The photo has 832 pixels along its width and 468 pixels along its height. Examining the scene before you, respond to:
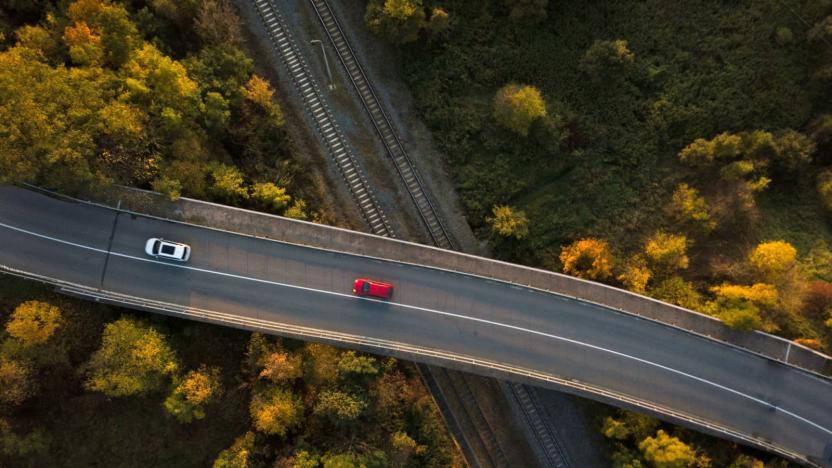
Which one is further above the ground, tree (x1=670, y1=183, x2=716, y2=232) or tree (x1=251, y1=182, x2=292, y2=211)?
tree (x1=670, y1=183, x2=716, y2=232)

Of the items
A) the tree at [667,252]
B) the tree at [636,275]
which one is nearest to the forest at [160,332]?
the tree at [636,275]

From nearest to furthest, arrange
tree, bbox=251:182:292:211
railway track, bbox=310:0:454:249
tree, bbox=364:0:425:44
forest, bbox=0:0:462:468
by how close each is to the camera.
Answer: forest, bbox=0:0:462:468, tree, bbox=364:0:425:44, tree, bbox=251:182:292:211, railway track, bbox=310:0:454:249

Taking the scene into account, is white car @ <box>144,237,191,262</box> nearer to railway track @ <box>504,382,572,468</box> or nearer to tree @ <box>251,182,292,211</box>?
tree @ <box>251,182,292,211</box>

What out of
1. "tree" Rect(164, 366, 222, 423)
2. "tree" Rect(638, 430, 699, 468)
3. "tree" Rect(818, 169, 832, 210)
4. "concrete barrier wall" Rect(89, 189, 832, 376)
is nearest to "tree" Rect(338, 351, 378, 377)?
"concrete barrier wall" Rect(89, 189, 832, 376)

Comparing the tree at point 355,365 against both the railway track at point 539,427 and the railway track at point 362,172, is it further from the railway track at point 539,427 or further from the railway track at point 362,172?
the railway track at point 539,427

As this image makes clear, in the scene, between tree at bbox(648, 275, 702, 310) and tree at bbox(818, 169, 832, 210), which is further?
tree at bbox(648, 275, 702, 310)

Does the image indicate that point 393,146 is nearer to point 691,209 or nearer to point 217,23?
point 217,23
